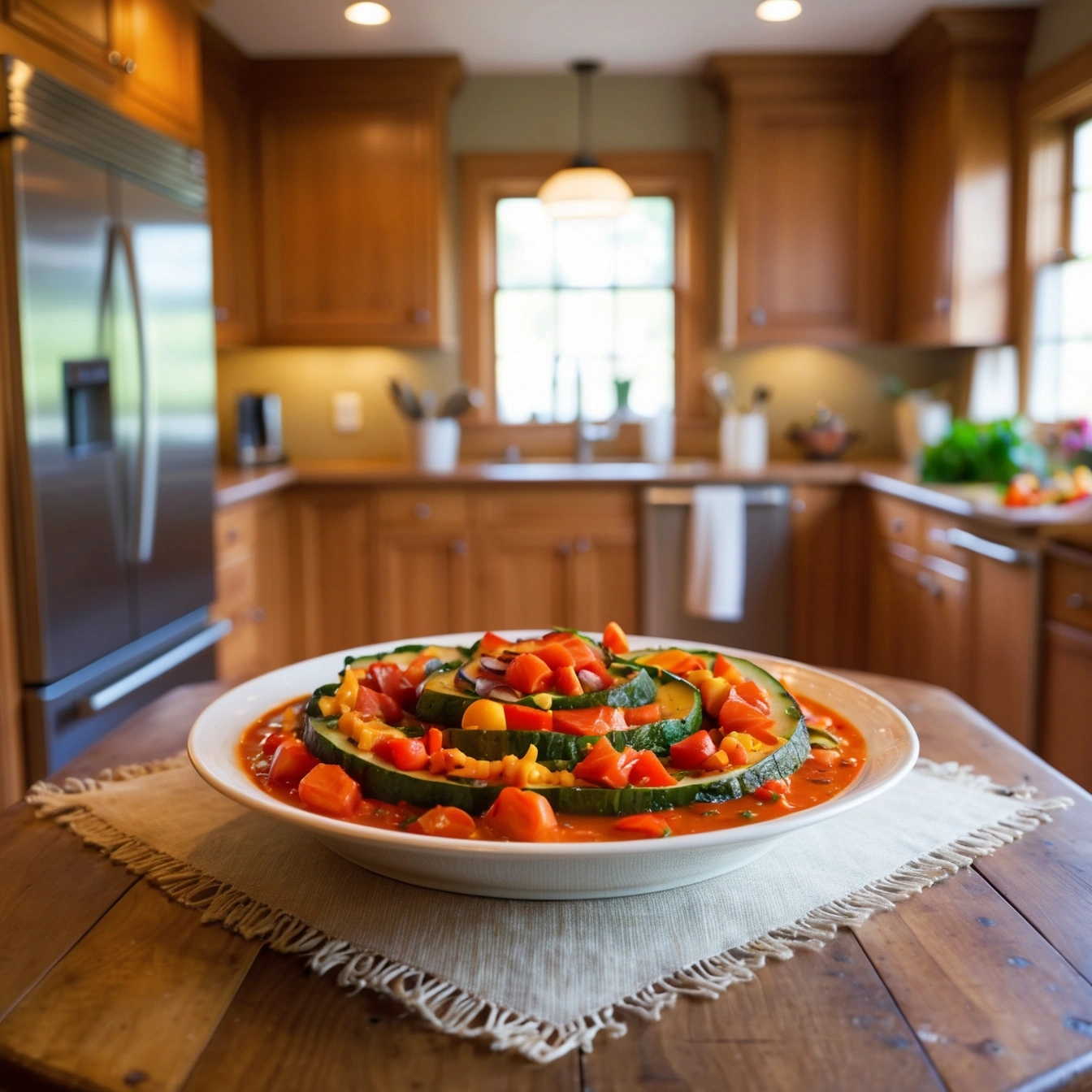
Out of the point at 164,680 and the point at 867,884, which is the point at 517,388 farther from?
the point at 867,884

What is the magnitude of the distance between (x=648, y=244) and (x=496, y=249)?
628 millimetres

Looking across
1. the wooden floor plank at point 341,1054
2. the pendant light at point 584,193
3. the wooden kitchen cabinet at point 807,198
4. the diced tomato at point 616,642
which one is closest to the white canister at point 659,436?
the wooden kitchen cabinet at point 807,198

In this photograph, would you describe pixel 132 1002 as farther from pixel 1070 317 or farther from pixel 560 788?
pixel 1070 317

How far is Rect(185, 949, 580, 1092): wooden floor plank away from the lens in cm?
64

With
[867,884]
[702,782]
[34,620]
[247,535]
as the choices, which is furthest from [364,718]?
[247,535]

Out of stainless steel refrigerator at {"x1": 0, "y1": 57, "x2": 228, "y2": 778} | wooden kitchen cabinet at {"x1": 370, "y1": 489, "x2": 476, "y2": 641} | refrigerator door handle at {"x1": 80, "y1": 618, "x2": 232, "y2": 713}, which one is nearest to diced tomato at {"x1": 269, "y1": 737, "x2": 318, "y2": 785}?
stainless steel refrigerator at {"x1": 0, "y1": 57, "x2": 228, "y2": 778}

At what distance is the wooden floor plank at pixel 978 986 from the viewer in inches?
26.2

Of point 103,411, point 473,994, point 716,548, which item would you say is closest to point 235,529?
point 103,411

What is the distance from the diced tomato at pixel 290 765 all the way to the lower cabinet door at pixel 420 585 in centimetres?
310

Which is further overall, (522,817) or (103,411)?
(103,411)

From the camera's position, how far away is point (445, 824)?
32.1 inches

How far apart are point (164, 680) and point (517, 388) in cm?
230

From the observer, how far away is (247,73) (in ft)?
13.6

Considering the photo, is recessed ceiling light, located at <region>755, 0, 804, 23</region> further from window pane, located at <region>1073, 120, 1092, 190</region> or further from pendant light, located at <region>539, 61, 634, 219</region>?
window pane, located at <region>1073, 120, 1092, 190</region>
